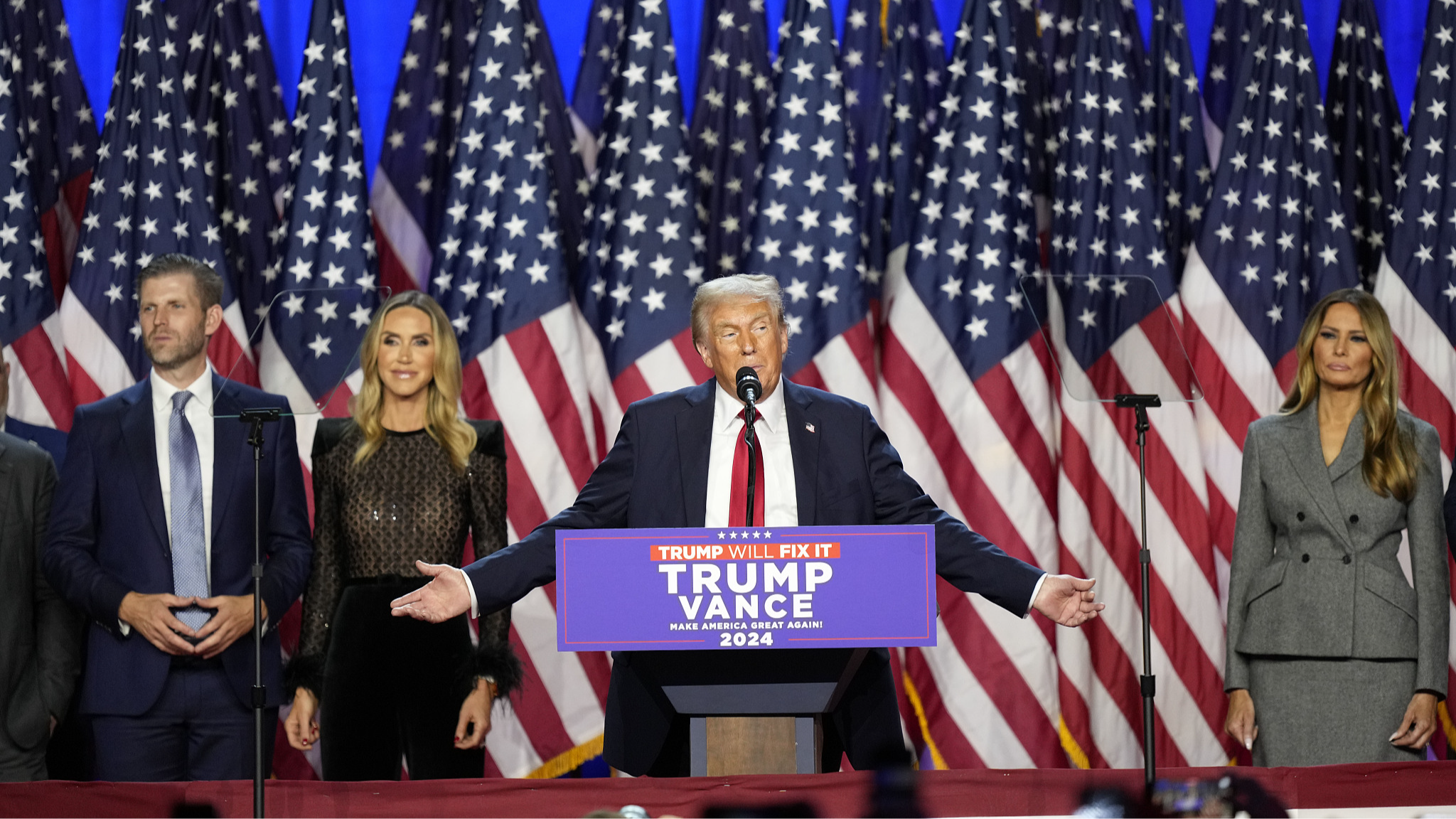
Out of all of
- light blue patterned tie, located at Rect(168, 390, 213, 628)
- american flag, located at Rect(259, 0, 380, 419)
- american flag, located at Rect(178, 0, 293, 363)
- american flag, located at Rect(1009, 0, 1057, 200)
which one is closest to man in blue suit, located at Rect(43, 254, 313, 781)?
light blue patterned tie, located at Rect(168, 390, 213, 628)

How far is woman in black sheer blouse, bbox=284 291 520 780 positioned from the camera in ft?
11.1

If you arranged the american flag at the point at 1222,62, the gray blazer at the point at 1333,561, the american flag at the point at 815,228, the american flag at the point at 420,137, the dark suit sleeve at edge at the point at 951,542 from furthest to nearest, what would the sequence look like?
the american flag at the point at 1222,62, the american flag at the point at 420,137, the american flag at the point at 815,228, the gray blazer at the point at 1333,561, the dark suit sleeve at edge at the point at 951,542

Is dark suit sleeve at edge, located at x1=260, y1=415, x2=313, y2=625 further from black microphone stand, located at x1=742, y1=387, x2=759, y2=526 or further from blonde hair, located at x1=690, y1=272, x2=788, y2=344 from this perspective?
black microphone stand, located at x1=742, y1=387, x2=759, y2=526

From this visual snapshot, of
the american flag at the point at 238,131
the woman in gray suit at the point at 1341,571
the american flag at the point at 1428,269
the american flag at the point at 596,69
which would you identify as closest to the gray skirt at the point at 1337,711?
the woman in gray suit at the point at 1341,571

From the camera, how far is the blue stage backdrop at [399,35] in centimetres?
488

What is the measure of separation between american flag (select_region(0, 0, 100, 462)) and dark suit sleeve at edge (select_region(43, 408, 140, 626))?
92cm

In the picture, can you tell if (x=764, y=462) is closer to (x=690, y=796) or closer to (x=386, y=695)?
(x=690, y=796)

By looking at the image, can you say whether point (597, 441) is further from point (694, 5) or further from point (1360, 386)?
point (1360, 386)

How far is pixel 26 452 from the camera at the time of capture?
368 cm

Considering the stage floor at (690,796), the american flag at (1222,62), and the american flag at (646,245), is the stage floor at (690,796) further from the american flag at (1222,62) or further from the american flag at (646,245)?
the american flag at (1222,62)

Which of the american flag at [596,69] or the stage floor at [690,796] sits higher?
the american flag at [596,69]

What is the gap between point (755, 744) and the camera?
238 centimetres

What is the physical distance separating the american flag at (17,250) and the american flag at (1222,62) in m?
3.79

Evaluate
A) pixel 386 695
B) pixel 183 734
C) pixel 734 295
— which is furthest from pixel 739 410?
pixel 183 734
